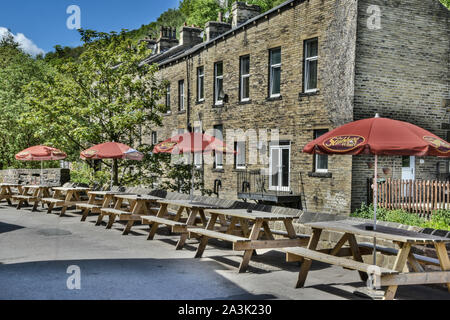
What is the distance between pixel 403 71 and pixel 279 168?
19.6 feet

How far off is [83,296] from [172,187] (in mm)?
15759

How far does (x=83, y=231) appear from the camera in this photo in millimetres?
13922

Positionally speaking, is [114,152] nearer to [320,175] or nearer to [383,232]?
[320,175]

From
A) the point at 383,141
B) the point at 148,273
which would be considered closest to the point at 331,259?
the point at 383,141

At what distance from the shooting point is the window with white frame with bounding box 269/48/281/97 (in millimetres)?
21656

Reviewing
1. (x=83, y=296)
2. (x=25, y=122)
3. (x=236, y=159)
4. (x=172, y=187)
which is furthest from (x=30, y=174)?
(x=83, y=296)

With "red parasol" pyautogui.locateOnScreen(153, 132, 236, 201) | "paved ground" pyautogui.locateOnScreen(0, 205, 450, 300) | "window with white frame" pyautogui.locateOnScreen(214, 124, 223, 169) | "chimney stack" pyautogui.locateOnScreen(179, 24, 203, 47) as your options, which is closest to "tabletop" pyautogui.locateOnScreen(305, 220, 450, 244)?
"paved ground" pyautogui.locateOnScreen(0, 205, 450, 300)

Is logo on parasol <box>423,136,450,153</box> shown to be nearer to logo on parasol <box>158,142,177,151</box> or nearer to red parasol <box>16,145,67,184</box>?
logo on parasol <box>158,142,177,151</box>

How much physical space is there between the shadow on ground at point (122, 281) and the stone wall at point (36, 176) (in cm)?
1524

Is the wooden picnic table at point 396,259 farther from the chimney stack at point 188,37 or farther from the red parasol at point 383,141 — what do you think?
the chimney stack at point 188,37

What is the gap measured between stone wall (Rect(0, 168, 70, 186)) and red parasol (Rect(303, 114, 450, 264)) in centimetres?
1823

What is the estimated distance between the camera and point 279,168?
21312 mm
